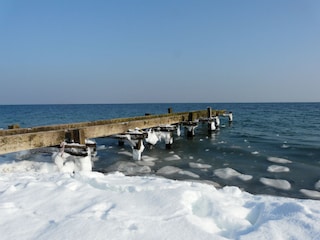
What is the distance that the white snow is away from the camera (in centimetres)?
250

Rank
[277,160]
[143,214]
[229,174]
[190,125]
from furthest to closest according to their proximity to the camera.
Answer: [190,125] → [277,160] → [229,174] → [143,214]

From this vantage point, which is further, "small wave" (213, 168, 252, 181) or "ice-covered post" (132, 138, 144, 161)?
"ice-covered post" (132, 138, 144, 161)

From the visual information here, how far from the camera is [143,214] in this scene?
2.94 m

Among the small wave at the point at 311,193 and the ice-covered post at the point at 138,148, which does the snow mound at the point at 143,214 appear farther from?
the ice-covered post at the point at 138,148

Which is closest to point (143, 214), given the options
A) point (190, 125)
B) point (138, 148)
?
point (138, 148)

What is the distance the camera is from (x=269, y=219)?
2.82 metres

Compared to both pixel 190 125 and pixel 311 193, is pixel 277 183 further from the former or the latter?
pixel 190 125

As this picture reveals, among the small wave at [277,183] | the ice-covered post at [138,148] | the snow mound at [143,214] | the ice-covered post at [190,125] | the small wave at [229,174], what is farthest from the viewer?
the ice-covered post at [190,125]

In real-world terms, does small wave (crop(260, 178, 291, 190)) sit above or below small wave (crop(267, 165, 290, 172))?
above

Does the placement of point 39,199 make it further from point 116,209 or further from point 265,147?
point 265,147

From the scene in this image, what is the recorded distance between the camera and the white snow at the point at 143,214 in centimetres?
250

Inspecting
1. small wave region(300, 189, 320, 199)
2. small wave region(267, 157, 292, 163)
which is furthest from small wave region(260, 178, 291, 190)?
small wave region(267, 157, 292, 163)

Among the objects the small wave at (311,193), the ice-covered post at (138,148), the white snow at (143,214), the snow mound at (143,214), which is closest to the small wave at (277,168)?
the small wave at (311,193)

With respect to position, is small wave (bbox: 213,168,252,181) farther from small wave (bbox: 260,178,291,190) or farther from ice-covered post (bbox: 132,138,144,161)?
ice-covered post (bbox: 132,138,144,161)
